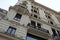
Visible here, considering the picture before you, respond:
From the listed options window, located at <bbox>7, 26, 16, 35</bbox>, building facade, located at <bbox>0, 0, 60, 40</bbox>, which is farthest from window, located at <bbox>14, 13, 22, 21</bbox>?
window, located at <bbox>7, 26, 16, 35</bbox>

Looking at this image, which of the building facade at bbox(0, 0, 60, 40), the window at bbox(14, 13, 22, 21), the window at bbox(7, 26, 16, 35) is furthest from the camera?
the window at bbox(14, 13, 22, 21)

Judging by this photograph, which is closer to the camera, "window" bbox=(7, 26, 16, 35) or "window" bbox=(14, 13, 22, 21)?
"window" bbox=(7, 26, 16, 35)

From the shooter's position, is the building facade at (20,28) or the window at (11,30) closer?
the building facade at (20,28)

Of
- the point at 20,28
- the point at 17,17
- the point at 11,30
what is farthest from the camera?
the point at 17,17

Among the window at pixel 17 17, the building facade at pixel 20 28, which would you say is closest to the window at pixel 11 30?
the building facade at pixel 20 28

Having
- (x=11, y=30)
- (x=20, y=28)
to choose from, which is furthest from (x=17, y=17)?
(x=11, y=30)

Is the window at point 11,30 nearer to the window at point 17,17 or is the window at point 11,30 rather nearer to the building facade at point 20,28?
the building facade at point 20,28

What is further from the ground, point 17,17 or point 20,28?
point 17,17

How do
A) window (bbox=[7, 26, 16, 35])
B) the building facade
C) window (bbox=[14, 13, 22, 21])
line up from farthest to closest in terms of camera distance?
window (bbox=[14, 13, 22, 21]) < window (bbox=[7, 26, 16, 35]) < the building facade

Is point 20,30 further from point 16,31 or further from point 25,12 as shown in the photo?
point 25,12

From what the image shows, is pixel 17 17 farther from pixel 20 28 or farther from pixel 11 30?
pixel 11 30

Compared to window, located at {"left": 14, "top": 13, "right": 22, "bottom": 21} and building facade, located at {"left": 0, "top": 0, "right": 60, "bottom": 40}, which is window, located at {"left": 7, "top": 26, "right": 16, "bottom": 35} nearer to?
building facade, located at {"left": 0, "top": 0, "right": 60, "bottom": 40}

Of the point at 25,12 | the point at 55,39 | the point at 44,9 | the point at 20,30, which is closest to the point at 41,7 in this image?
the point at 44,9

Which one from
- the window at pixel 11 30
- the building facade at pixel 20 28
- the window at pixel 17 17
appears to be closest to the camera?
the building facade at pixel 20 28
